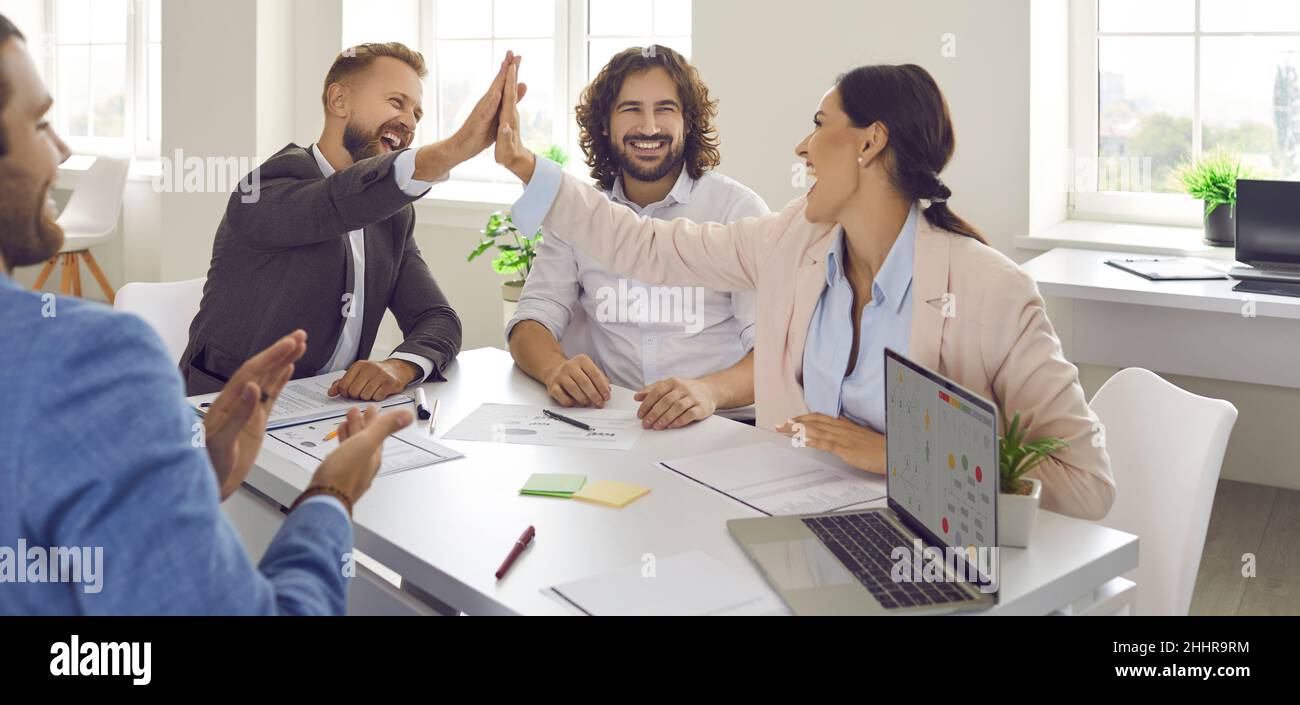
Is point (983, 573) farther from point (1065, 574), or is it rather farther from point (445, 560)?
point (445, 560)

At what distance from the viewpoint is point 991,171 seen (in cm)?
393

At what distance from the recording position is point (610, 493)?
1.70 m

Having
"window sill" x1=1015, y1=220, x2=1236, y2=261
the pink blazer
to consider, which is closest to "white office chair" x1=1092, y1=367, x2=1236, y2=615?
the pink blazer

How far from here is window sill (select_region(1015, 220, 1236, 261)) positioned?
12.2ft

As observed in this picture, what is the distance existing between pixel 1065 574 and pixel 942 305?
577mm

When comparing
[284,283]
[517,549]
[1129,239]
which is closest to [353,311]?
[284,283]

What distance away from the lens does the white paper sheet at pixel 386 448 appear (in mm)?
1849

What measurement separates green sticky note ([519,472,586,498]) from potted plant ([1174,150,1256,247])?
2.74 m

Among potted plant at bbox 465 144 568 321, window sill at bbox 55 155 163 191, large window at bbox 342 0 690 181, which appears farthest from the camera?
window sill at bbox 55 155 163 191

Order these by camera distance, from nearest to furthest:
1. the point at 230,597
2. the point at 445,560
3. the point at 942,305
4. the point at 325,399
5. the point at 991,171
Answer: the point at 230,597 < the point at 445,560 < the point at 942,305 < the point at 325,399 < the point at 991,171

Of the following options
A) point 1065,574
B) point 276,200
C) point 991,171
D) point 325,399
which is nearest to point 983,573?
point 1065,574

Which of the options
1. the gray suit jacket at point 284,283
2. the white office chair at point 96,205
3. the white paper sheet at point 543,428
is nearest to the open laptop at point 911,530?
the white paper sheet at point 543,428

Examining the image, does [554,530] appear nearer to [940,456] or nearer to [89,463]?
[940,456]

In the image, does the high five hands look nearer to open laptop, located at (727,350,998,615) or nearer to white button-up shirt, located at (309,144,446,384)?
white button-up shirt, located at (309,144,446,384)
